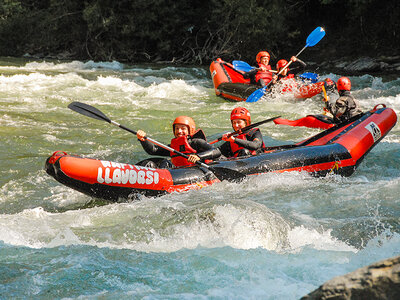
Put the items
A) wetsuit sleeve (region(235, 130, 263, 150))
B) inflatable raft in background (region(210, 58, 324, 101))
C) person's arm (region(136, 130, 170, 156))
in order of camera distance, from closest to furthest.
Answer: wetsuit sleeve (region(235, 130, 263, 150))
person's arm (region(136, 130, 170, 156))
inflatable raft in background (region(210, 58, 324, 101))

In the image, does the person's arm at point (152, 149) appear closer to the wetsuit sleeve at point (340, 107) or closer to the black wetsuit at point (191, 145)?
the black wetsuit at point (191, 145)

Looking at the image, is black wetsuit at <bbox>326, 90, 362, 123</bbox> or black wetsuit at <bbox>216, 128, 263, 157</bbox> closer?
black wetsuit at <bbox>216, 128, 263, 157</bbox>

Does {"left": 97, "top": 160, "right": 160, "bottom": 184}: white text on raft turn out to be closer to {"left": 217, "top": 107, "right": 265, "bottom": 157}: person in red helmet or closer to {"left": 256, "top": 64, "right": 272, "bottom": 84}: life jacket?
{"left": 217, "top": 107, "right": 265, "bottom": 157}: person in red helmet

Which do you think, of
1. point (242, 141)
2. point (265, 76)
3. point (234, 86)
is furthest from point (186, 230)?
point (265, 76)

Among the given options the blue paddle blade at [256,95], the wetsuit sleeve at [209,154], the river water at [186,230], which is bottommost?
the river water at [186,230]

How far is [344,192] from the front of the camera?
189 inches

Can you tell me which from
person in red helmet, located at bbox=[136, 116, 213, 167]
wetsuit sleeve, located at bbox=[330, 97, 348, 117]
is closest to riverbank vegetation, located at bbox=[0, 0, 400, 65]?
wetsuit sleeve, located at bbox=[330, 97, 348, 117]

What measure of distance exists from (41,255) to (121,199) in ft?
4.79

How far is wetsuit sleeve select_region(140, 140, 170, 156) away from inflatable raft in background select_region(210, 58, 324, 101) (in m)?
4.82

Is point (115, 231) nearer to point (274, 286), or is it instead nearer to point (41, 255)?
point (41, 255)

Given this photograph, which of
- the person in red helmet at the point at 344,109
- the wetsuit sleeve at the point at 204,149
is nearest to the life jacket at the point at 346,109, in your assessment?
the person in red helmet at the point at 344,109

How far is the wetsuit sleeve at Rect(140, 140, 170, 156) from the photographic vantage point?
582 centimetres

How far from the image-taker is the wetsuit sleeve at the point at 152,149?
5.82m

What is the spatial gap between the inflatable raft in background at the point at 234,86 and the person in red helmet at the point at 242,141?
442 cm
